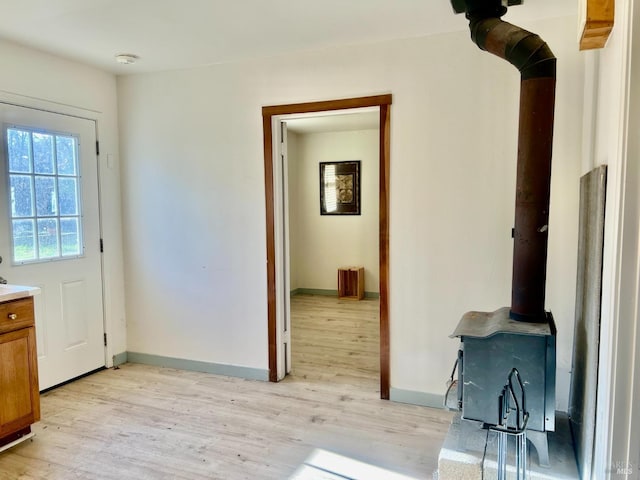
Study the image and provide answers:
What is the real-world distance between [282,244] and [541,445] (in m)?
2.20

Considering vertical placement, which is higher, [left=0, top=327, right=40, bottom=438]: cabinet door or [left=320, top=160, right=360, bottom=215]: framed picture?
[left=320, top=160, right=360, bottom=215]: framed picture

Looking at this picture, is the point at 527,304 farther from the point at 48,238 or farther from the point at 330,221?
the point at 330,221

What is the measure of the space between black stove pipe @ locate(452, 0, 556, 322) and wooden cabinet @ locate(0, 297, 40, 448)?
8.44 ft

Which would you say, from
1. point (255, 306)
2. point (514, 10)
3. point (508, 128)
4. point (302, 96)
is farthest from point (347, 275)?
point (514, 10)

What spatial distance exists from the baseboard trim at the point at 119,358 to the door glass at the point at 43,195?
958 mm

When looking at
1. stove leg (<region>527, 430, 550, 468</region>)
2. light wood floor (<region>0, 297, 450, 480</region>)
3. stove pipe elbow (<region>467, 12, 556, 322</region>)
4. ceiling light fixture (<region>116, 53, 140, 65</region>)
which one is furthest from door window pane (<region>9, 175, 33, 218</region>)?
stove leg (<region>527, 430, 550, 468</region>)

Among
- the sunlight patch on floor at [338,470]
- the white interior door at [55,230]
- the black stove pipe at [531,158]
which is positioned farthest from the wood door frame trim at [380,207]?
the white interior door at [55,230]

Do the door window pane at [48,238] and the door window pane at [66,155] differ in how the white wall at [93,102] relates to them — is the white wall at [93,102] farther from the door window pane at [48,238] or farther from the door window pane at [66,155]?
the door window pane at [48,238]

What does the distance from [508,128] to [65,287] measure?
331 centimetres

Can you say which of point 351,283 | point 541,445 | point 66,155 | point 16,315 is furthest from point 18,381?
point 351,283

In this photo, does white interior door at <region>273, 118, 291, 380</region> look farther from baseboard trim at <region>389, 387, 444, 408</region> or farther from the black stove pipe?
the black stove pipe

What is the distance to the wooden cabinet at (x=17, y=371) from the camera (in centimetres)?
239

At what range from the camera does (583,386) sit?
178 cm

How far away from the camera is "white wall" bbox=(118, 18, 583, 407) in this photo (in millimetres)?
2664
